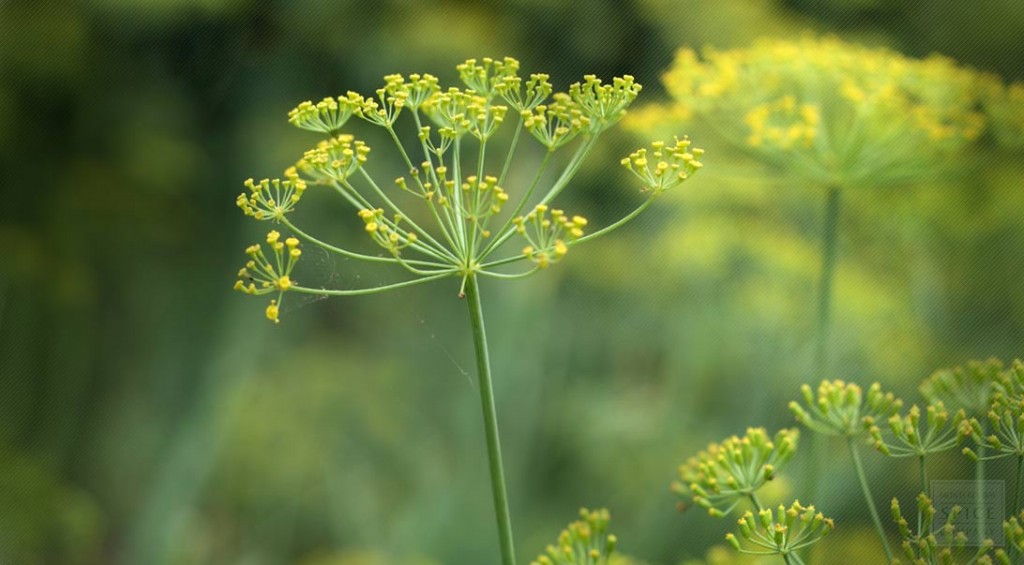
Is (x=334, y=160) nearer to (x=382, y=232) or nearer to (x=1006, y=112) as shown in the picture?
(x=382, y=232)

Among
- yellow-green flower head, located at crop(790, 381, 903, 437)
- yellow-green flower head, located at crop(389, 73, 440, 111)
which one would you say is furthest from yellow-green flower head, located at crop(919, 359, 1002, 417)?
yellow-green flower head, located at crop(389, 73, 440, 111)

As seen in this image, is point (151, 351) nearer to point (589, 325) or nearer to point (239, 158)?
point (239, 158)

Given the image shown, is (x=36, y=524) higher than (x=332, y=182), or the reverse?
(x=332, y=182)

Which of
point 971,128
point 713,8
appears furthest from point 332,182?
point 713,8

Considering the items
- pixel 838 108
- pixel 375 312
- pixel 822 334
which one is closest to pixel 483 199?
pixel 822 334

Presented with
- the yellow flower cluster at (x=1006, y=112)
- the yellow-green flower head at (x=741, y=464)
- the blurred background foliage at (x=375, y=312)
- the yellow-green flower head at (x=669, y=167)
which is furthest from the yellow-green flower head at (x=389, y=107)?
the blurred background foliage at (x=375, y=312)

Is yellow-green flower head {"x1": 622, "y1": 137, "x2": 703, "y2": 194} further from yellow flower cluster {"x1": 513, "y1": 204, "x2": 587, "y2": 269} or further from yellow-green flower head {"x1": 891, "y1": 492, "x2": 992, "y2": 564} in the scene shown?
yellow-green flower head {"x1": 891, "y1": 492, "x2": 992, "y2": 564}
